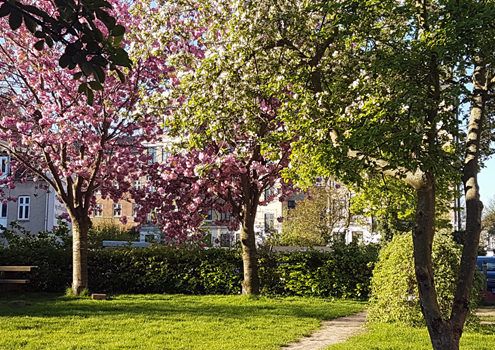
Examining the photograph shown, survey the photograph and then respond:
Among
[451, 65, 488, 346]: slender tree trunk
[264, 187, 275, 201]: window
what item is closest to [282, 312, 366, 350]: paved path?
[451, 65, 488, 346]: slender tree trunk

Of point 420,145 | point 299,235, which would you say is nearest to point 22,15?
point 420,145

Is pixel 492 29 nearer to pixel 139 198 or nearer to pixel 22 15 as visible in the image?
pixel 22 15

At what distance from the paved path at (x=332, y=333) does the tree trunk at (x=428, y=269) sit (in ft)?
10.9

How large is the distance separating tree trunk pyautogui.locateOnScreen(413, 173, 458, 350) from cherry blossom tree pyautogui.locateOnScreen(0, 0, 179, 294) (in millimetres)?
9441

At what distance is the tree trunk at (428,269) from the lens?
5.29 meters

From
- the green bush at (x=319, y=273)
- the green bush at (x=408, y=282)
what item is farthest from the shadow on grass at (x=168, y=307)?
the green bush at (x=408, y=282)

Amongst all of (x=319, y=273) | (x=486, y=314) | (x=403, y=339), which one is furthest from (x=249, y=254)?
(x=403, y=339)

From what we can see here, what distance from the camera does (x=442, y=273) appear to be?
998 centimetres

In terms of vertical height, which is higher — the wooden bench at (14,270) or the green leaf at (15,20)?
the green leaf at (15,20)

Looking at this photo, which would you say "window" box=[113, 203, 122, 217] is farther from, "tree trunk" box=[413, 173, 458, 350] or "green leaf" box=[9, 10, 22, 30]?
"green leaf" box=[9, 10, 22, 30]

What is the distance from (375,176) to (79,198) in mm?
10426

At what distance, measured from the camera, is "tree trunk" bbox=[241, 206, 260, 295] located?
50.9 ft

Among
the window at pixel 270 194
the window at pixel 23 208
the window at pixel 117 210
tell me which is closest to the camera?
the window at pixel 270 194

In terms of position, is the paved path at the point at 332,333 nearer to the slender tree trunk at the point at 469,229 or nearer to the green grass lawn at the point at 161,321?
the green grass lawn at the point at 161,321
